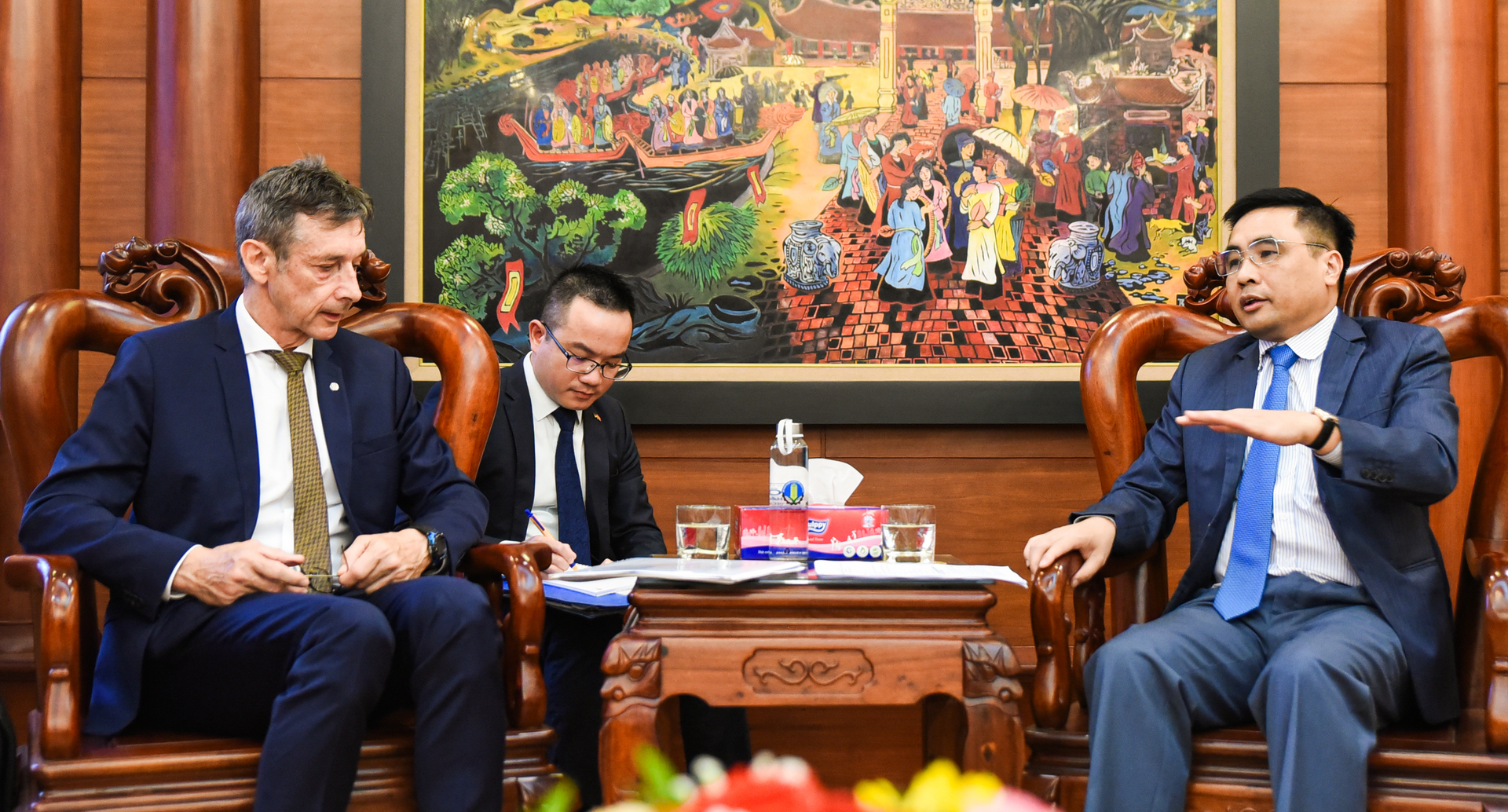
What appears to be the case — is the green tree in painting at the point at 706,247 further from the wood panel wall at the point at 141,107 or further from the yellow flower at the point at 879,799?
the yellow flower at the point at 879,799

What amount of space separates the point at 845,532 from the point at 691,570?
1.02ft

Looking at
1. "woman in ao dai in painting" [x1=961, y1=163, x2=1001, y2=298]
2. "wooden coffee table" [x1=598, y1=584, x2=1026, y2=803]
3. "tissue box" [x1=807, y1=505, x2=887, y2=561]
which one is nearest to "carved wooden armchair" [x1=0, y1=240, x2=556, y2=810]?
"wooden coffee table" [x1=598, y1=584, x2=1026, y2=803]

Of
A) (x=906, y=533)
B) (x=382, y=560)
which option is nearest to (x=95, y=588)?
(x=382, y=560)

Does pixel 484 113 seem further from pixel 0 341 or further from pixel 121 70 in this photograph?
pixel 0 341

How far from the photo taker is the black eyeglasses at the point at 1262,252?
7.06ft

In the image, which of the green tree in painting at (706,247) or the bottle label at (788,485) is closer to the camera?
the bottle label at (788,485)

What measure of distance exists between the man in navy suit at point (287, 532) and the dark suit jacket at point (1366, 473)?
1.15m

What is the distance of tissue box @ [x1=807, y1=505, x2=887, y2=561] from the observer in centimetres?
193

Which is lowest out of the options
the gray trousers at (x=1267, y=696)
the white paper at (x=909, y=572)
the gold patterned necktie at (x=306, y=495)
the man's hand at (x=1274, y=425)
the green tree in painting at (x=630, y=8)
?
the gray trousers at (x=1267, y=696)

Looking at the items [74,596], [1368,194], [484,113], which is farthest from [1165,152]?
[74,596]

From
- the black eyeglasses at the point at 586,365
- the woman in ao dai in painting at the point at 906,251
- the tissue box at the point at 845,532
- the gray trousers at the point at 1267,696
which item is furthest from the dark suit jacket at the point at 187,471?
the woman in ao dai in painting at the point at 906,251

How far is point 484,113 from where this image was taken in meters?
2.90

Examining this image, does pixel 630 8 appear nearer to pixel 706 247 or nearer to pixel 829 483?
pixel 706 247

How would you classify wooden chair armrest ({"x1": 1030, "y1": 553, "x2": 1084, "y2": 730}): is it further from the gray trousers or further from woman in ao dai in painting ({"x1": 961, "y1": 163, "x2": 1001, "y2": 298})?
woman in ao dai in painting ({"x1": 961, "y1": 163, "x2": 1001, "y2": 298})
